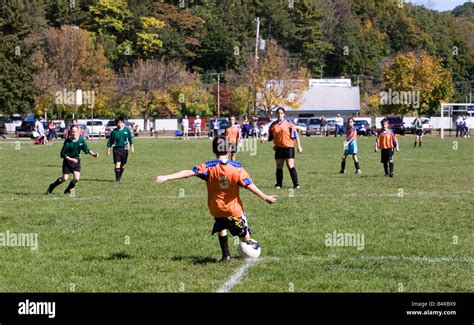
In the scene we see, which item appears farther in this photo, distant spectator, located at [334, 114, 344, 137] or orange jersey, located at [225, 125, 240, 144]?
distant spectator, located at [334, 114, 344, 137]

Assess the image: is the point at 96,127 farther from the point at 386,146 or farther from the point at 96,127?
the point at 386,146

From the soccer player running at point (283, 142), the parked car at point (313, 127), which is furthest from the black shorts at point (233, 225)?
the parked car at point (313, 127)

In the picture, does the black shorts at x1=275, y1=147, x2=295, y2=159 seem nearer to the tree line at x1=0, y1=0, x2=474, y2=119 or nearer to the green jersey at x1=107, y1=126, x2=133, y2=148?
the green jersey at x1=107, y1=126, x2=133, y2=148

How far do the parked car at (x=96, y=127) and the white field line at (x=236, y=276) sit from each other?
193 ft

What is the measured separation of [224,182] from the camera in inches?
395

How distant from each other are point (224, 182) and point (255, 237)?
2.03 m

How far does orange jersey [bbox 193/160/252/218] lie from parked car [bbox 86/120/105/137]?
192 feet

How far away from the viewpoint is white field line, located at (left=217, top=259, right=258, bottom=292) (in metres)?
8.48

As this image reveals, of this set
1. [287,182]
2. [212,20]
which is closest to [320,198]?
[287,182]

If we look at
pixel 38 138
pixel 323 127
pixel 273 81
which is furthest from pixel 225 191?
pixel 273 81

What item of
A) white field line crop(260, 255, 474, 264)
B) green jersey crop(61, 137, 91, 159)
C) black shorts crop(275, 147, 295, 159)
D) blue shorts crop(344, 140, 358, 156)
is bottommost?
white field line crop(260, 255, 474, 264)

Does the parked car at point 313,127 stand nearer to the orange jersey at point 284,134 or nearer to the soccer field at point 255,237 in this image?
the soccer field at point 255,237

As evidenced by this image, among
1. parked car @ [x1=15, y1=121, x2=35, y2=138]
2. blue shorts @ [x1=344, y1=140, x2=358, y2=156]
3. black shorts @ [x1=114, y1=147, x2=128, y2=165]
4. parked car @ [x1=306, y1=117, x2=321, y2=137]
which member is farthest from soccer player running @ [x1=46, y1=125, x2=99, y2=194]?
parked car @ [x1=306, y1=117, x2=321, y2=137]
